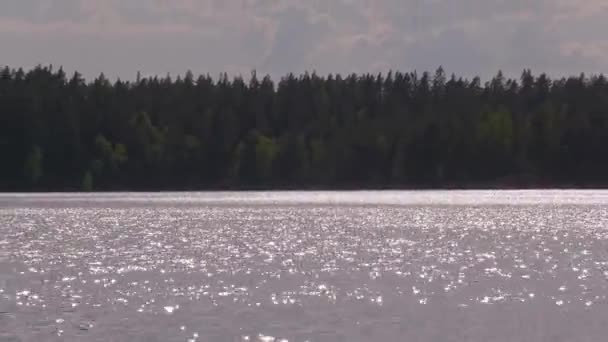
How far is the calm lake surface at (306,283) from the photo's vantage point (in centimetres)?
3750

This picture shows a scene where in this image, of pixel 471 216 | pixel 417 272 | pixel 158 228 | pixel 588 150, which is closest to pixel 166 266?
pixel 417 272

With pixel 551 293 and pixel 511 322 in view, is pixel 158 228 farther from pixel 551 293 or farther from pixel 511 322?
pixel 511 322

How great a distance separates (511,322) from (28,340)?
15293 mm

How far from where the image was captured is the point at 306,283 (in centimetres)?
5128

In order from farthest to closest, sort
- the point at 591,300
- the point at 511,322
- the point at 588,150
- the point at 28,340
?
the point at 588,150, the point at 591,300, the point at 511,322, the point at 28,340

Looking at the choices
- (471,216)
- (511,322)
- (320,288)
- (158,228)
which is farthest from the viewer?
(471,216)

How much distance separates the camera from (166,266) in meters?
61.6

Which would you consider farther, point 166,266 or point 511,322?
point 166,266

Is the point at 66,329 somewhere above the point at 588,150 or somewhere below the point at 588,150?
below

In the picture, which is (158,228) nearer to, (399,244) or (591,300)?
(399,244)

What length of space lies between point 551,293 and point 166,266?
73.8ft

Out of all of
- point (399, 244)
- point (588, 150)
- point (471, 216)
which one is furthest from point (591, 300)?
point (588, 150)

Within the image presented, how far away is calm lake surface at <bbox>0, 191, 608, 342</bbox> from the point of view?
3750 cm

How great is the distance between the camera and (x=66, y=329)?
37750 mm
